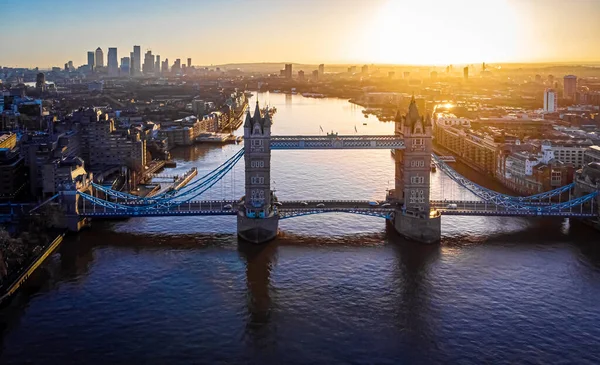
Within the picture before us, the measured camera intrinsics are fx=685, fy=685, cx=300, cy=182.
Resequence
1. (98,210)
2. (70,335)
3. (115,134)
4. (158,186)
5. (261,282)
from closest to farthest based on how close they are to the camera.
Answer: (70,335) → (261,282) → (98,210) → (158,186) → (115,134)

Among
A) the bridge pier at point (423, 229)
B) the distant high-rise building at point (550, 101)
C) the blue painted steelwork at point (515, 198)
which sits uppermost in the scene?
the distant high-rise building at point (550, 101)

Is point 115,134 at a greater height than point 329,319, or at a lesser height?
greater

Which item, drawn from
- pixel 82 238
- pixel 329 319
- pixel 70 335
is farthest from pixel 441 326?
pixel 82 238

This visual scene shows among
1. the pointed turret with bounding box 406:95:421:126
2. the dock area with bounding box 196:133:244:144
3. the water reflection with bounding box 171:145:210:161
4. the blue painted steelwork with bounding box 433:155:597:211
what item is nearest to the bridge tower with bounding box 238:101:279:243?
the pointed turret with bounding box 406:95:421:126

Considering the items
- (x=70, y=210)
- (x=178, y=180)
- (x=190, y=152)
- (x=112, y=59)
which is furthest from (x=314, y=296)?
(x=112, y=59)

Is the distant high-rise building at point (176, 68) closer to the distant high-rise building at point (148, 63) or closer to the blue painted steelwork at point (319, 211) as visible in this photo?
the distant high-rise building at point (148, 63)

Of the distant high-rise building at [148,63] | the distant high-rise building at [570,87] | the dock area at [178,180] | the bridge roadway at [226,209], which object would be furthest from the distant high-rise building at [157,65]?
the bridge roadway at [226,209]

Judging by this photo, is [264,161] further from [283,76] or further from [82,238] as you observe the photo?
[283,76]

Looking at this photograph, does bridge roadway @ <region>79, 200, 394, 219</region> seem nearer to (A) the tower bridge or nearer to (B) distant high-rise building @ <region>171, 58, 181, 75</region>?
(A) the tower bridge

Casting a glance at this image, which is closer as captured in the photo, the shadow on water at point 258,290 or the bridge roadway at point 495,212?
the shadow on water at point 258,290
